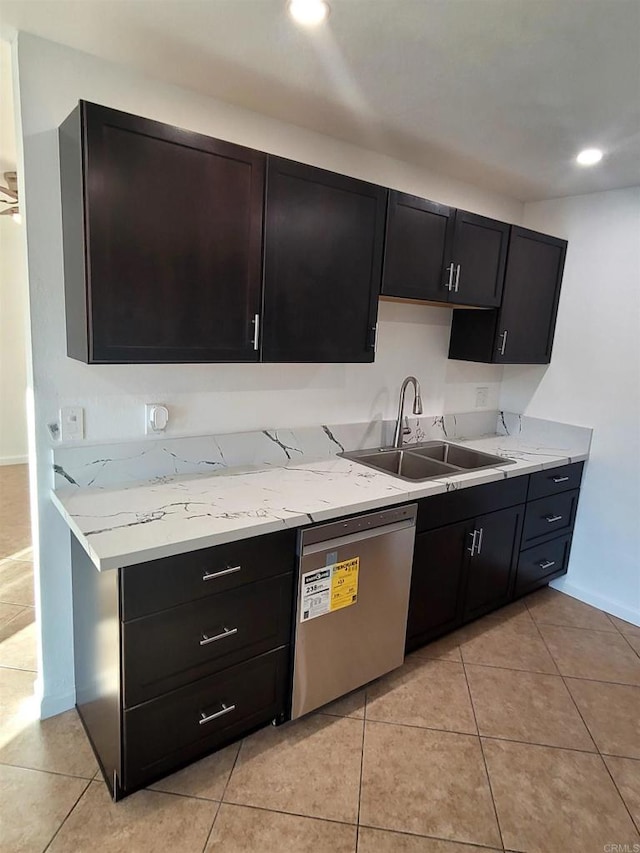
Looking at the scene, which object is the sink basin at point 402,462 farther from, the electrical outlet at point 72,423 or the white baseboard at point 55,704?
the white baseboard at point 55,704

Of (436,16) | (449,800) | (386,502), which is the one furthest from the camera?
(386,502)

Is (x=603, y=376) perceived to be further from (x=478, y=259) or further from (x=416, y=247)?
(x=416, y=247)

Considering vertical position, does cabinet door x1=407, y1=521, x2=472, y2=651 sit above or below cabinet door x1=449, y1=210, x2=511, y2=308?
below

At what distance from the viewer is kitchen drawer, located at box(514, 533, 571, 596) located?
285 centimetres

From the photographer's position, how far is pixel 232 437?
224 centimetres

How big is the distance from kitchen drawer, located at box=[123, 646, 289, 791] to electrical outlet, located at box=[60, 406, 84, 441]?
0.97 metres

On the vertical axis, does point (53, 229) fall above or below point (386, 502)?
above

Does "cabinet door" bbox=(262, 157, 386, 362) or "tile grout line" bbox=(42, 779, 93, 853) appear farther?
"cabinet door" bbox=(262, 157, 386, 362)

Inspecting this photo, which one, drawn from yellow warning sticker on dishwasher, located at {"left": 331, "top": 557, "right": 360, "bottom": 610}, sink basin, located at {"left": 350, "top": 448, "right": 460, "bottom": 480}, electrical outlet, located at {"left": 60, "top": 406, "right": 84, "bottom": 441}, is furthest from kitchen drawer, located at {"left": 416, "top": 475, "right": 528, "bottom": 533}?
electrical outlet, located at {"left": 60, "top": 406, "right": 84, "bottom": 441}

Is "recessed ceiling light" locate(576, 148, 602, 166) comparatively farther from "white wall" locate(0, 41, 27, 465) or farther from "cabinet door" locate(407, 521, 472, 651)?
"white wall" locate(0, 41, 27, 465)

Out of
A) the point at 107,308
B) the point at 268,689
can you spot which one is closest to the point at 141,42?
the point at 107,308

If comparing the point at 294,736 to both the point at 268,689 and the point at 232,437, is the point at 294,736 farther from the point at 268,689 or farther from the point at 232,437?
the point at 232,437

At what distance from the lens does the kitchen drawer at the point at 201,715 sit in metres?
1.55

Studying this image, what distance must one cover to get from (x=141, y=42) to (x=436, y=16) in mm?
924
